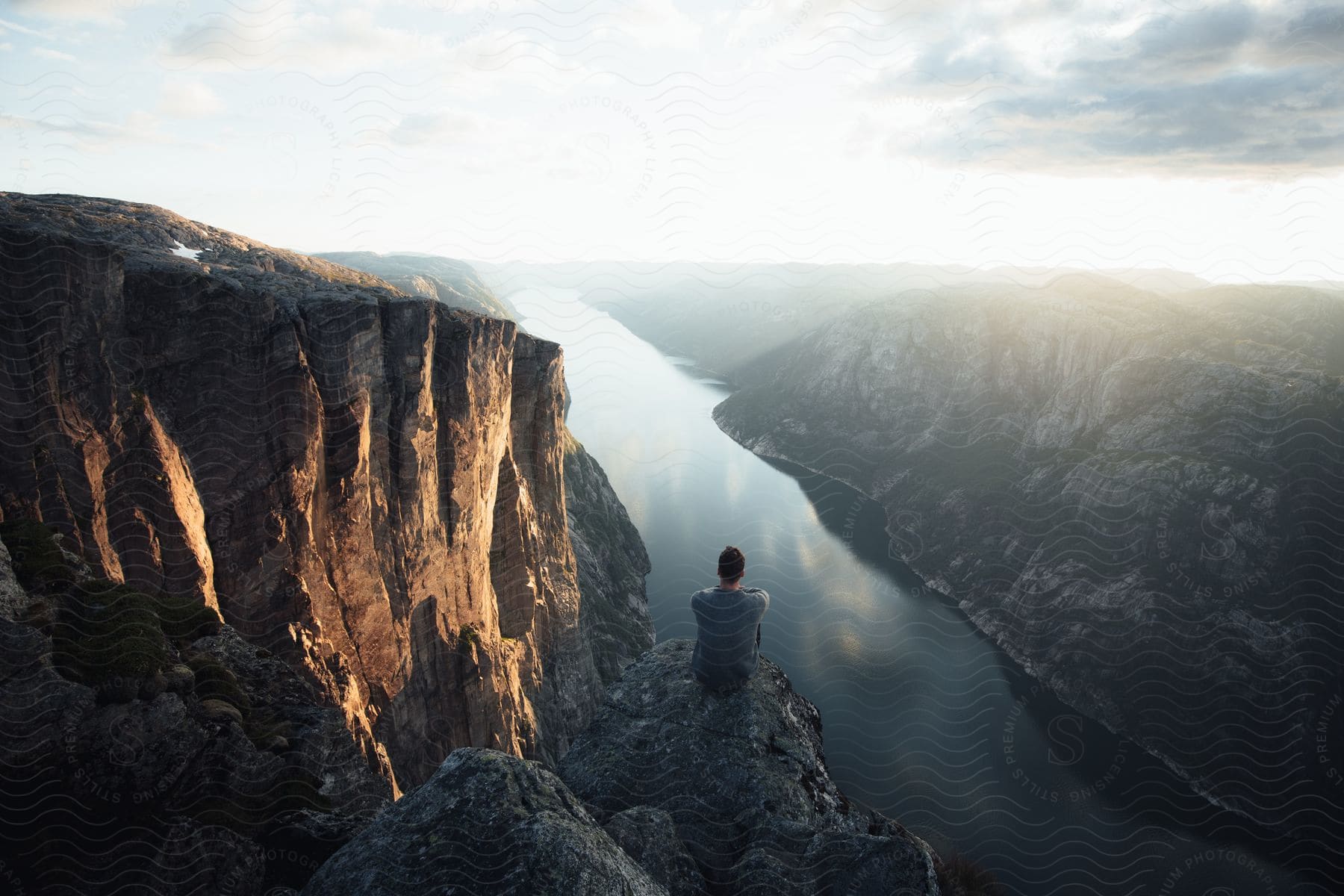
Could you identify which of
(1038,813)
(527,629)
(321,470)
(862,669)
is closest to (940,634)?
(862,669)

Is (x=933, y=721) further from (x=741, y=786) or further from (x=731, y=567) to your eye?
(x=731, y=567)

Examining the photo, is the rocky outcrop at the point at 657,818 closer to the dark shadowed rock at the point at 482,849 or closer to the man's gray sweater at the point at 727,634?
the dark shadowed rock at the point at 482,849

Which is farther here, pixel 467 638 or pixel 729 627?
pixel 467 638

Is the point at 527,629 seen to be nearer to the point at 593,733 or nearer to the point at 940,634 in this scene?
the point at 593,733

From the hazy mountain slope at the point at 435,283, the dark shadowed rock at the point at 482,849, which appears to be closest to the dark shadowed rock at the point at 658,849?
the dark shadowed rock at the point at 482,849

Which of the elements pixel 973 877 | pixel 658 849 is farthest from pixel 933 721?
pixel 658 849

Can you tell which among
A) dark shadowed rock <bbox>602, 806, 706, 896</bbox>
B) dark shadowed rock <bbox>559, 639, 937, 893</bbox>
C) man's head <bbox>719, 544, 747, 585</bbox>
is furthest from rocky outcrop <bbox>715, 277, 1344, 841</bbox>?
dark shadowed rock <bbox>602, 806, 706, 896</bbox>
